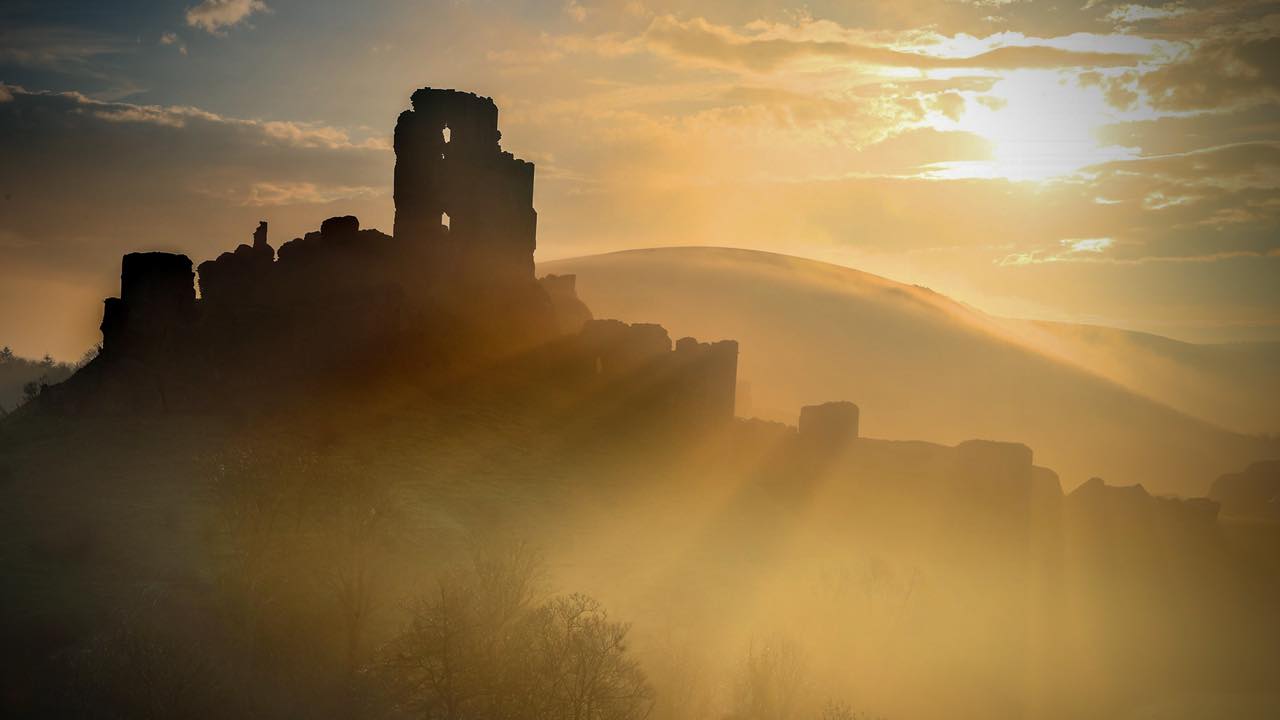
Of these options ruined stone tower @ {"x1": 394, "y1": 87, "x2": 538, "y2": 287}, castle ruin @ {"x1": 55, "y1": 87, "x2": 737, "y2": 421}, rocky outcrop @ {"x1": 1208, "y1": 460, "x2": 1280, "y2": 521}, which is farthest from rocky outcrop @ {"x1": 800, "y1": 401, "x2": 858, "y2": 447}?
rocky outcrop @ {"x1": 1208, "y1": 460, "x2": 1280, "y2": 521}

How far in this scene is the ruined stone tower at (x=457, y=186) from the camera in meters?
45.8

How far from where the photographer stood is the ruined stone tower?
45.8 meters

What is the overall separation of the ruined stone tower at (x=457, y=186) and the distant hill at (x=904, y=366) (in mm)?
49233

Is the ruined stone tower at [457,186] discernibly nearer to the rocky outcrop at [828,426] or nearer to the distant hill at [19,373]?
the rocky outcrop at [828,426]

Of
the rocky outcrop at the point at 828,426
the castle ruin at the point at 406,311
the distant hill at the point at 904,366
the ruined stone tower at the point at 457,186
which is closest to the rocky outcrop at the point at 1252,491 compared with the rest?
the rocky outcrop at the point at 828,426

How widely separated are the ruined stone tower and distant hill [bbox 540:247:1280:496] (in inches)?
1938

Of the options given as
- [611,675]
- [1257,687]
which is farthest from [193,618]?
[1257,687]

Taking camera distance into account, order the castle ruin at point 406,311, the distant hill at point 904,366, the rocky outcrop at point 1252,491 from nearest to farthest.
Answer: the castle ruin at point 406,311 → the rocky outcrop at point 1252,491 → the distant hill at point 904,366

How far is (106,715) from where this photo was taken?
1941 centimetres

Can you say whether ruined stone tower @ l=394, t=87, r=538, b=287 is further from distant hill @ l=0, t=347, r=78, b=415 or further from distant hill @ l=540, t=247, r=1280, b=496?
distant hill @ l=0, t=347, r=78, b=415

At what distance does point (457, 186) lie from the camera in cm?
4653

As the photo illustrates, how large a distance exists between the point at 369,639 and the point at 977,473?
31013 millimetres

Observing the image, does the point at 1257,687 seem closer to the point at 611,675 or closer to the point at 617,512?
the point at 617,512

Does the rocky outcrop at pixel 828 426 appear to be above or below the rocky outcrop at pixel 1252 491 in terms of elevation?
above
